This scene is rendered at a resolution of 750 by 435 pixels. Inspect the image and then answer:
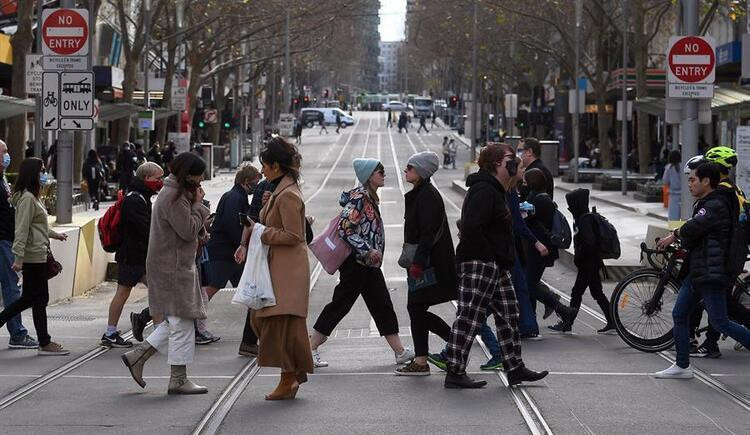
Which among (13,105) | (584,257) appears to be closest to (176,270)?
(584,257)

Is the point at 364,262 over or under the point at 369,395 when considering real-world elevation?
over

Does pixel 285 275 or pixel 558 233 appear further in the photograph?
pixel 558 233

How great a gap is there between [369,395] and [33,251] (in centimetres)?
360

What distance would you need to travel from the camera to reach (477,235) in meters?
9.92

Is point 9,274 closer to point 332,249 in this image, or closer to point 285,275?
point 332,249

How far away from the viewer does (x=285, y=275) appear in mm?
9383

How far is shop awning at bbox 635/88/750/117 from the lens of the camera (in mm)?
30531

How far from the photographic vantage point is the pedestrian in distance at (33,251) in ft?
39.1

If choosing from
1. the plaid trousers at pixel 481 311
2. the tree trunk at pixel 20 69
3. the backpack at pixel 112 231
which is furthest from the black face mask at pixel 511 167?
the tree trunk at pixel 20 69

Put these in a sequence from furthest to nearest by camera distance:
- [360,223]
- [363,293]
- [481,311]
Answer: [363,293]
[360,223]
[481,311]

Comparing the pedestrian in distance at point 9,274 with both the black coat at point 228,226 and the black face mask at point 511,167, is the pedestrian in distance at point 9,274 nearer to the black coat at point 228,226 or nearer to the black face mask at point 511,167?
the black coat at point 228,226

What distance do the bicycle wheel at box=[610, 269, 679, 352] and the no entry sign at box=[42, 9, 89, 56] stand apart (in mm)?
7686

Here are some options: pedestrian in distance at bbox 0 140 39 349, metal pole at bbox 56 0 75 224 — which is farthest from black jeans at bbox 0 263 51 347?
metal pole at bbox 56 0 75 224

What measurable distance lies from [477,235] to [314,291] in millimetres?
8832
